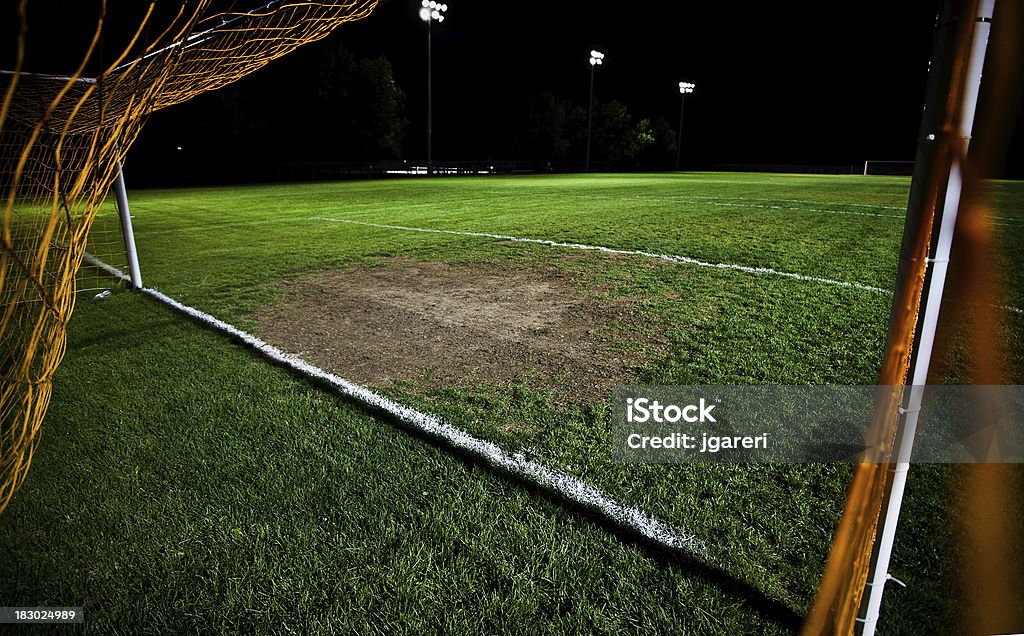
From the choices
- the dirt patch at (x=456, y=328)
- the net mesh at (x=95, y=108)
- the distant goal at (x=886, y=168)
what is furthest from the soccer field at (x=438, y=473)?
the distant goal at (x=886, y=168)

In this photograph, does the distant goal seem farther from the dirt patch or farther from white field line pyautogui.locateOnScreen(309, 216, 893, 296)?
the dirt patch

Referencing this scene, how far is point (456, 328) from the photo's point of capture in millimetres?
4371

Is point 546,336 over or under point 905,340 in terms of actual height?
under

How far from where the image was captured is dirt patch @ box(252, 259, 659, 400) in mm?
3473

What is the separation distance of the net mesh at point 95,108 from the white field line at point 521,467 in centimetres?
132

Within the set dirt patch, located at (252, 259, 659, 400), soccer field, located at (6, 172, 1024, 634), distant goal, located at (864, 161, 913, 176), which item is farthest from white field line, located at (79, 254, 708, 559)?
distant goal, located at (864, 161, 913, 176)

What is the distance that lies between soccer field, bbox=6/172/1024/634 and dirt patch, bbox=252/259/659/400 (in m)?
0.03

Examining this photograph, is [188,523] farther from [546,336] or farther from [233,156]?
[233,156]

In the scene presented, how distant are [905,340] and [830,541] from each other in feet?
3.26

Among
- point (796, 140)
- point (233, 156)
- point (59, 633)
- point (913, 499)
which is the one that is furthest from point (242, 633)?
point (796, 140)

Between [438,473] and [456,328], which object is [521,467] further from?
[456,328]

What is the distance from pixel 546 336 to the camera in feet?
13.7

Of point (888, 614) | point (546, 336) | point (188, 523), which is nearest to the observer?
point (888, 614)

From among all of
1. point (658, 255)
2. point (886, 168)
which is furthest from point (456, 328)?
point (886, 168)
